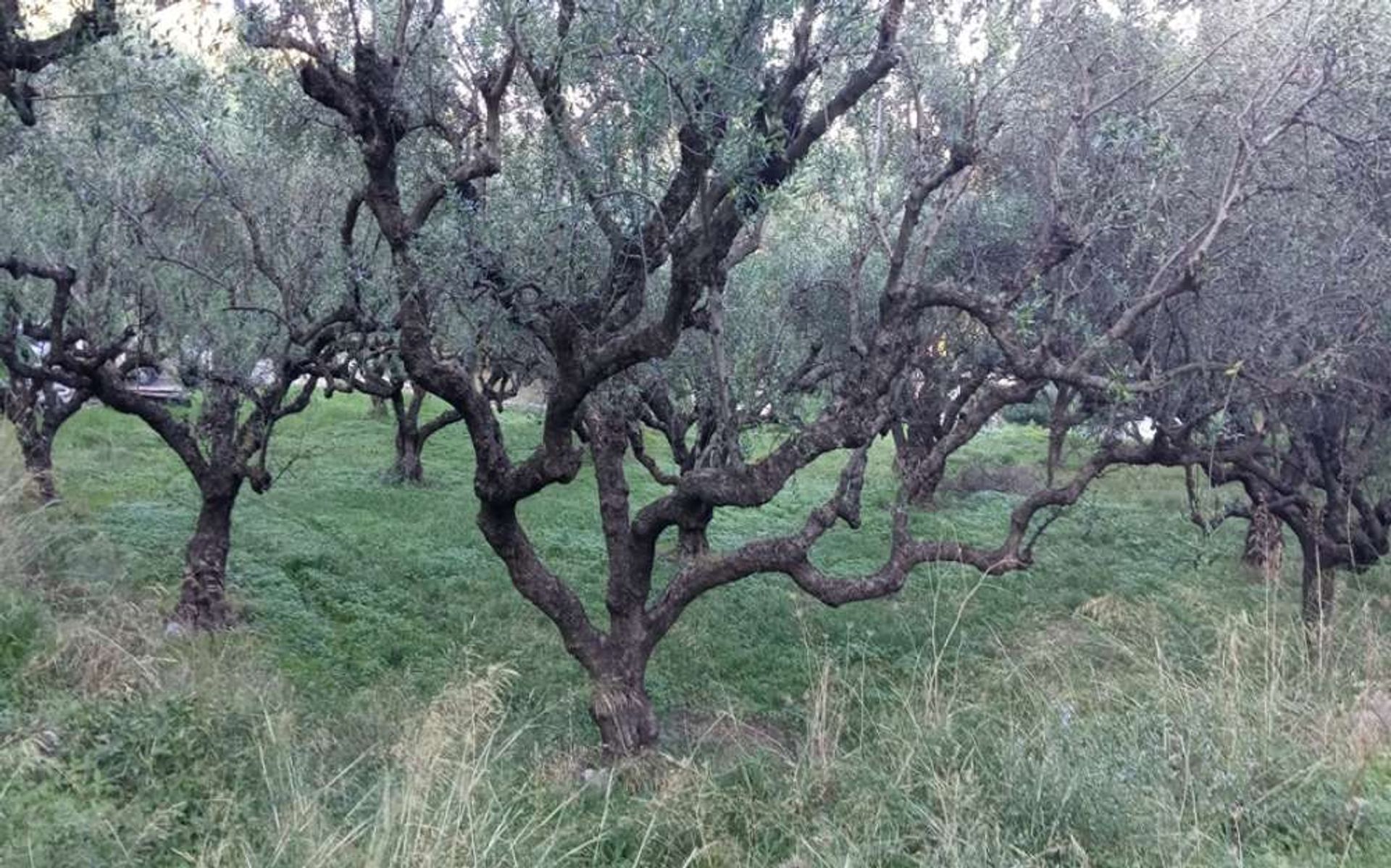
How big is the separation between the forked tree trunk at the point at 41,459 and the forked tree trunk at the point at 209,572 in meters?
2.99

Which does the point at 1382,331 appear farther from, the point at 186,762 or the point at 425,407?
the point at 425,407

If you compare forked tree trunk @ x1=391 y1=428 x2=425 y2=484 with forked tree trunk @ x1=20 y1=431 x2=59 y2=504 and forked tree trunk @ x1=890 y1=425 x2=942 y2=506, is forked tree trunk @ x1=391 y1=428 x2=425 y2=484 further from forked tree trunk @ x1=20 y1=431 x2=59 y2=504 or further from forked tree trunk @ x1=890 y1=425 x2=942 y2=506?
forked tree trunk @ x1=890 y1=425 x2=942 y2=506

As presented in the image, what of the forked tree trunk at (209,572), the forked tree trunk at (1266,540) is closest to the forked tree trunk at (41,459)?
the forked tree trunk at (209,572)

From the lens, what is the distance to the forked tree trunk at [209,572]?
10312 millimetres

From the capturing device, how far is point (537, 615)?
12.3 metres

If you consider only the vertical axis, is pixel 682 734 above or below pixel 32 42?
below

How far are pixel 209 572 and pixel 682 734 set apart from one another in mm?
4880

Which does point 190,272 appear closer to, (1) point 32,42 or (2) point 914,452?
(1) point 32,42

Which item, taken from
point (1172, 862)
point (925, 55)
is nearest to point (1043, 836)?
point (1172, 862)

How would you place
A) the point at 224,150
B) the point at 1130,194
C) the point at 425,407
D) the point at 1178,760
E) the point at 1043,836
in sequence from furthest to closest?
the point at 425,407, the point at 224,150, the point at 1130,194, the point at 1178,760, the point at 1043,836

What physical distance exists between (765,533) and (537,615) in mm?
5171

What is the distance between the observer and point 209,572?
416 inches

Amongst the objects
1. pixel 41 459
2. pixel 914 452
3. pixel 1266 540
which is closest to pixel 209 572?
pixel 41 459

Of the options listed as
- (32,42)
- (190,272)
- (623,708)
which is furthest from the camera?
(190,272)
